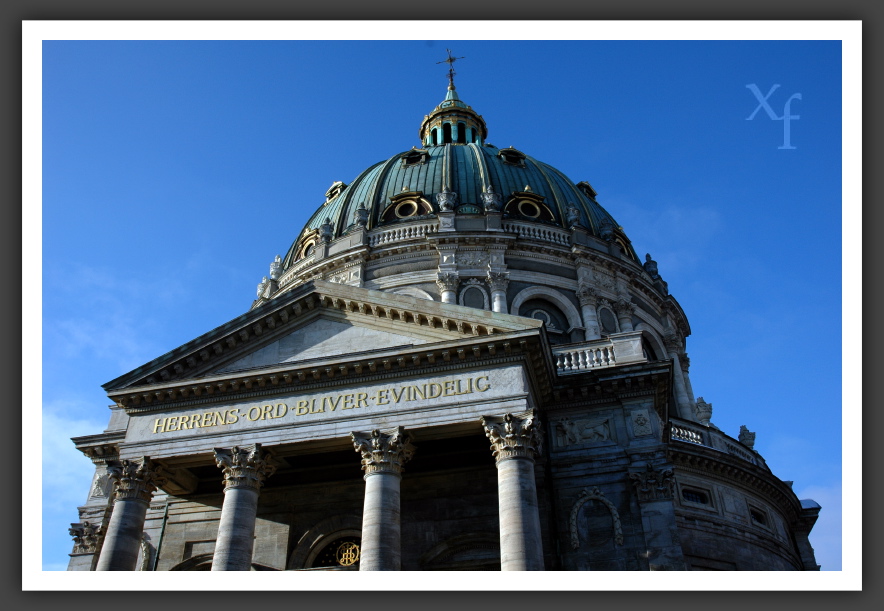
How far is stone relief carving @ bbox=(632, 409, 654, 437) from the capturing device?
20.8 meters

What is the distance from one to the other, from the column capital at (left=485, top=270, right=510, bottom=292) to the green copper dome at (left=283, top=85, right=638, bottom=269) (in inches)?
164

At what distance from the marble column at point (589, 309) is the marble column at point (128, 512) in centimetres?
1922

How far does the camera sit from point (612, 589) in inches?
344

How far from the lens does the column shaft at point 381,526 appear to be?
1695 cm

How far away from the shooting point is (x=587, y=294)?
35.0 metres

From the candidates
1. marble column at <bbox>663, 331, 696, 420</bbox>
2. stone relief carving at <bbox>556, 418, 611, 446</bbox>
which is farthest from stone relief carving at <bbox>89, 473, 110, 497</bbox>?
marble column at <bbox>663, 331, 696, 420</bbox>

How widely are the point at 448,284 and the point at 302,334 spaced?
43.0 feet

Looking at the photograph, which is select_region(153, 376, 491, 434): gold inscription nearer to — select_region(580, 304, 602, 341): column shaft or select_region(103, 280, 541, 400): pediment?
select_region(103, 280, 541, 400): pediment

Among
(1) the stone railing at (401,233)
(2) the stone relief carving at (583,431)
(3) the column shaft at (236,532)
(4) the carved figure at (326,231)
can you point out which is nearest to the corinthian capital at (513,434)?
(2) the stone relief carving at (583,431)

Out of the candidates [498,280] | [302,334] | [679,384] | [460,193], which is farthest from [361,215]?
[302,334]

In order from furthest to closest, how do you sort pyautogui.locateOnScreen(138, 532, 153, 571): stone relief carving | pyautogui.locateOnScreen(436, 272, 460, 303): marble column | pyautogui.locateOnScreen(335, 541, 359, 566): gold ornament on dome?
pyautogui.locateOnScreen(436, 272, 460, 303): marble column → pyautogui.locateOnScreen(138, 532, 153, 571): stone relief carving → pyautogui.locateOnScreen(335, 541, 359, 566): gold ornament on dome

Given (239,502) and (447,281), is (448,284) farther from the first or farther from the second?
(239,502)

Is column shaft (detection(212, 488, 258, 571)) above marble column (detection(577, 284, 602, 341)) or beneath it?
beneath

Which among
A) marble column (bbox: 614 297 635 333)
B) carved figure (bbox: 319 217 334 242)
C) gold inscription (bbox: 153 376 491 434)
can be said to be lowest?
gold inscription (bbox: 153 376 491 434)
